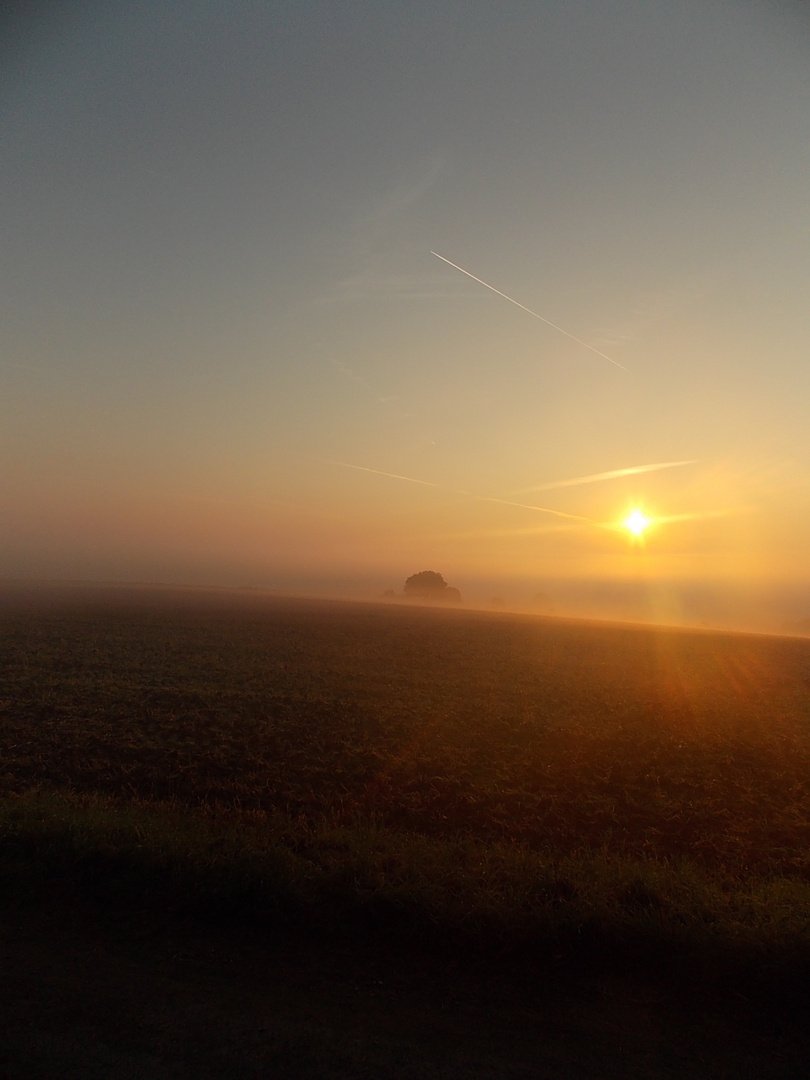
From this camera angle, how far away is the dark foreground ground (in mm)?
4266

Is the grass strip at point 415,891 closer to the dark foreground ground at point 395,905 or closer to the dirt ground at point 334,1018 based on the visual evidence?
the dark foreground ground at point 395,905

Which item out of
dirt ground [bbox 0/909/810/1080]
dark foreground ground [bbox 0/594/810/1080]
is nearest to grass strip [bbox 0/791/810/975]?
dark foreground ground [bbox 0/594/810/1080]

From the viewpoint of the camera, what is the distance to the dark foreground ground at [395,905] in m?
4.27

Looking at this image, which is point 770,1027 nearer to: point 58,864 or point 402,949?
point 402,949

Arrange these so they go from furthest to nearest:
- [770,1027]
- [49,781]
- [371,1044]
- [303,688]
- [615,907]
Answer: [303,688], [49,781], [615,907], [770,1027], [371,1044]

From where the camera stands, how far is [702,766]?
14.8 meters

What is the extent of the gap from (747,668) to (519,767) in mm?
30106

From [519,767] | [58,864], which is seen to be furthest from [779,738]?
[58,864]

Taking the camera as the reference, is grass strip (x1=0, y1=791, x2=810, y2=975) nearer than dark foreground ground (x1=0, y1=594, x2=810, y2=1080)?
No

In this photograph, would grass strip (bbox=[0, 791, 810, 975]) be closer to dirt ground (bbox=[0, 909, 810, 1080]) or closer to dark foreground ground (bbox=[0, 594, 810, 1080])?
dark foreground ground (bbox=[0, 594, 810, 1080])

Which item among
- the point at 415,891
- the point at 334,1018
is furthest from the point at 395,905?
the point at 334,1018

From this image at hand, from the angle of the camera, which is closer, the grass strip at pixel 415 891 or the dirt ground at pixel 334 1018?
the dirt ground at pixel 334 1018

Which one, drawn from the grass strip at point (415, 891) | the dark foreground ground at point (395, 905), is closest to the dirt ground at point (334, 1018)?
the dark foreground ground at point (395, 905)

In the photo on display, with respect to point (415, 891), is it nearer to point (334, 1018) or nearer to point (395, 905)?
point (395, 905)
